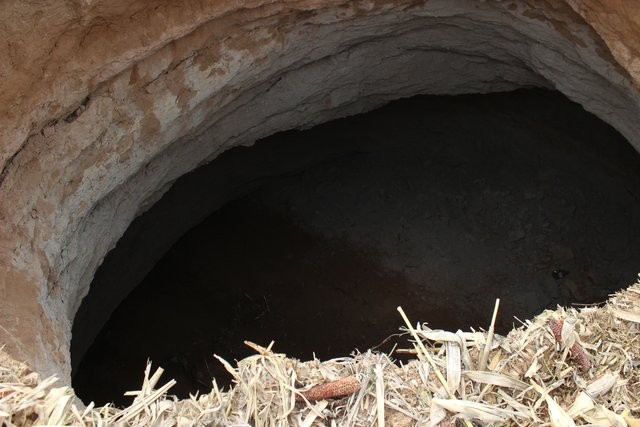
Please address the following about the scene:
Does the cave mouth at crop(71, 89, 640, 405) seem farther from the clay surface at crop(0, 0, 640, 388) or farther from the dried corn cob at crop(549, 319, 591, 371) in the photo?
the dried corn cob at crop(549, 319, 591, 371)

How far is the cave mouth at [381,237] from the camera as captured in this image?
18.0 ft

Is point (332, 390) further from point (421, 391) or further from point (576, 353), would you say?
point (576, 353)

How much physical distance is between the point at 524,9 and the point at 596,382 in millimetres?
2510

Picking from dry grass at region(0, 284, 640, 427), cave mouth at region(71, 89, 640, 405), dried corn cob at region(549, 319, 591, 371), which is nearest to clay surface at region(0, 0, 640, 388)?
dry grass at region(0, 284, 640, 427)

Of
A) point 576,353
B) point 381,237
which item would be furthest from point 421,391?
point 381,237

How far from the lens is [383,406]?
1.98 metres

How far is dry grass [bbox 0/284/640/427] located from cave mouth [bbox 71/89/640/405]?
3.14 m

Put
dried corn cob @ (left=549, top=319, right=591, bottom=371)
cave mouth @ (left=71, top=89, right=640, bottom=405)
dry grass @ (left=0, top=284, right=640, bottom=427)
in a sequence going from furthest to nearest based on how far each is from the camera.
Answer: cave mouth @ (left=71, top=89, right=640, bottom=405) → dried corn cob @ (left=549, top=319, right=591, bottom=371) → dry grass @ (left=0, top=284, right=640, bottom=427)

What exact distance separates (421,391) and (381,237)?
14.2ft

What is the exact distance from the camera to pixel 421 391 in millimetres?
2021

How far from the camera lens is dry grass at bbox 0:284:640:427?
1.94 meters

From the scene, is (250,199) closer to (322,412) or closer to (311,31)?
(311,31)

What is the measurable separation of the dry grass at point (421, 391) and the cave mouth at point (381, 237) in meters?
3.14

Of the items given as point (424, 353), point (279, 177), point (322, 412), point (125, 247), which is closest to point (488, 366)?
point (424, 353)
